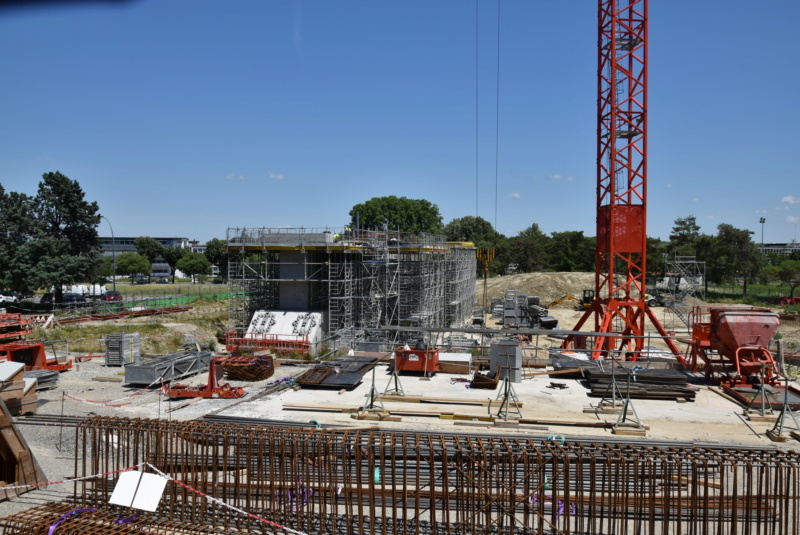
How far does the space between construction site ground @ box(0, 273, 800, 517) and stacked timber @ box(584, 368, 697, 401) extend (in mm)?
272

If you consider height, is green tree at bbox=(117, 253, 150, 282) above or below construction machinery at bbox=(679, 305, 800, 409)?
above

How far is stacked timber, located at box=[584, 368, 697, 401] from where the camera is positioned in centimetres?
1705

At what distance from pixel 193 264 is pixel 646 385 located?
86373 mm

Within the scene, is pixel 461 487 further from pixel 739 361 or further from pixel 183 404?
pixel 739 361

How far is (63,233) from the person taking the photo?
4722 centimetres

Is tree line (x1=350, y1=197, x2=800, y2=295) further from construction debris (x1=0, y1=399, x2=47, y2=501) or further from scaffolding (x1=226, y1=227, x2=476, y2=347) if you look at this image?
construction debris (x1=0, y1=399, x2=47, y2=501)

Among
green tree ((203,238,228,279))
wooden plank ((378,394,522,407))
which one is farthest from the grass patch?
green tree ((203,238,228,279))

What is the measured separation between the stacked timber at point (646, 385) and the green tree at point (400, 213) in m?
62.1

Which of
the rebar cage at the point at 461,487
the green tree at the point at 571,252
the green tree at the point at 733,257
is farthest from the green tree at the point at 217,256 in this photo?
the rebar cage at the point at 461,487

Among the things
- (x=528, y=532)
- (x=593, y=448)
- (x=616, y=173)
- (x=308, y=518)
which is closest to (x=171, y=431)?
(x=308, y=518)

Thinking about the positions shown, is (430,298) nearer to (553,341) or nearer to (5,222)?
(553,341)

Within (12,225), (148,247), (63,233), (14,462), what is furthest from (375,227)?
(148,247)

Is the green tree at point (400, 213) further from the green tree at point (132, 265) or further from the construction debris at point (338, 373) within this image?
the construction debris at point (338, 373)

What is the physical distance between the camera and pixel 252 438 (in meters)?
9.29
